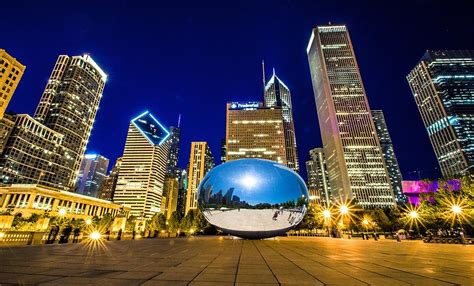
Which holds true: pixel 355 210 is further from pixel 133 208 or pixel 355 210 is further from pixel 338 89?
pixel 133 208

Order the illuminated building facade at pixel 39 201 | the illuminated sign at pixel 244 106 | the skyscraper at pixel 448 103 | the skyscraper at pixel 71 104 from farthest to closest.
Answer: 1. the illuminated sign at pixel 244 106
2. the skyscraper at pixel 448 103
3. the skyscraper at pixel 71 104
4. the illuminated building facade at pixel 39 201

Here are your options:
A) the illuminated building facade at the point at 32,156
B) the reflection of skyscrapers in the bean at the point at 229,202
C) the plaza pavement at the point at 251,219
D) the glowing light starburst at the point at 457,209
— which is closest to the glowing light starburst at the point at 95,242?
the reflection of skyscrapers in the bean at the point at 229,202

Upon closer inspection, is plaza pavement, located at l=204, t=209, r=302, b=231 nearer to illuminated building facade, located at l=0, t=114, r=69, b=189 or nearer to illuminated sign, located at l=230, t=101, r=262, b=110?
illuminated building facade, located at l=0, t=114, r=69, b=189

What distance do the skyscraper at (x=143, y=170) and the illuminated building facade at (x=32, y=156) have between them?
51.8 metres

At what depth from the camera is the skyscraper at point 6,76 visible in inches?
3418

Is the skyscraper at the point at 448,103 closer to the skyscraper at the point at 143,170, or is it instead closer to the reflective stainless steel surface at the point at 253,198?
the reflective stainless steel surface at the point at 253,198

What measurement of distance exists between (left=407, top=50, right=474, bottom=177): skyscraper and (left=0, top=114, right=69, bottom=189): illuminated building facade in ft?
724

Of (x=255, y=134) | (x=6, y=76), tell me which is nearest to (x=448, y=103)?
(x=255, y=134)

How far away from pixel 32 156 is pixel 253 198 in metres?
130

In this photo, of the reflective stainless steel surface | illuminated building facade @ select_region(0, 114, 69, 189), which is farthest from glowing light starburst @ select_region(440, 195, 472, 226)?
illuminated building facade @ select_region(0, 114, 69, 189)

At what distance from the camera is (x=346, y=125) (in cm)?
13612

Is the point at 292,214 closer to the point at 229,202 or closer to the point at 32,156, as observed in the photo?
the point at 229,202

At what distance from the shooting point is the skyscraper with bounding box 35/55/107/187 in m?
120

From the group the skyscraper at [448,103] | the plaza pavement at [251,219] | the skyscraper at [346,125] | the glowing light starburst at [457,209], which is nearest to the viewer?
the plaza pavement at [251,219]
